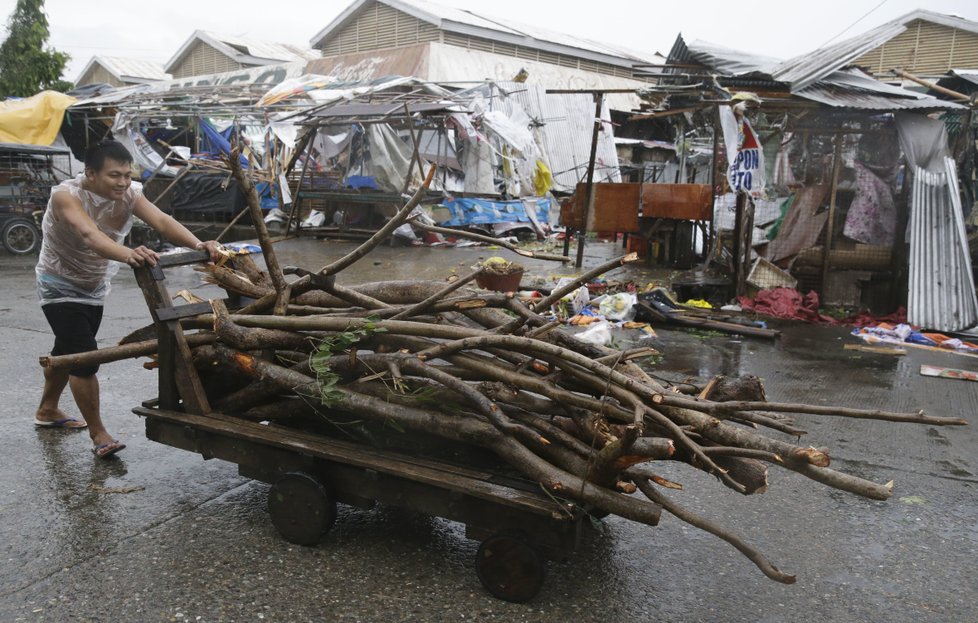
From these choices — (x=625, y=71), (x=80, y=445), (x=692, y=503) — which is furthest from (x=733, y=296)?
(x=625, y=71)

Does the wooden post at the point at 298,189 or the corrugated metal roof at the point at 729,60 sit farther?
the wooden post at the point at 298,189

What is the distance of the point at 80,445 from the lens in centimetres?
451

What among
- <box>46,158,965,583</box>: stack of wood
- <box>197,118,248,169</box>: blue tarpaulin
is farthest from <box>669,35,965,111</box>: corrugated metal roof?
<box>197,118,248,169</box>: blue tarpaulin

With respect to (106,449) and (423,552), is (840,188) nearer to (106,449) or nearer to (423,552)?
(423,552)

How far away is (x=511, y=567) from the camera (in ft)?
9.47

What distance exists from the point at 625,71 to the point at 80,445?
24.8 metres

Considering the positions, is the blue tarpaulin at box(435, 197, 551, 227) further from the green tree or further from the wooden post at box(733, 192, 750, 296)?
the green tree

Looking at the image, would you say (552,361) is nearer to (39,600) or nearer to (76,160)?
(39,600)

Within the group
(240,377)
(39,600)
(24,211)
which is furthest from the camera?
(24,211)

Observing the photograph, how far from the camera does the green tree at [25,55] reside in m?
23.2

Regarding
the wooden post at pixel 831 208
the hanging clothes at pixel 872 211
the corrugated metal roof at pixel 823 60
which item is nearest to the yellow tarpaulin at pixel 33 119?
the corrugated metal roof at pixel 823 60

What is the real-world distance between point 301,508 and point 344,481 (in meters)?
0.24

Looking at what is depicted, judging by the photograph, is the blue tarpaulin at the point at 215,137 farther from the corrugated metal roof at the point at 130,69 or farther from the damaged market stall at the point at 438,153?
the corrugated metal roof at the point at 130,69

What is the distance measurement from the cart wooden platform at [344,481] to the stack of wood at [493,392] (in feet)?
0.35
